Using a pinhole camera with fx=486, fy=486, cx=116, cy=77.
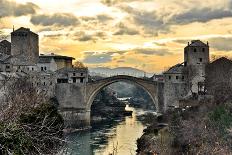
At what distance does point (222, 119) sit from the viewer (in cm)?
2661

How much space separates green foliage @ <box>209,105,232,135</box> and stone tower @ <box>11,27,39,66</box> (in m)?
32.5

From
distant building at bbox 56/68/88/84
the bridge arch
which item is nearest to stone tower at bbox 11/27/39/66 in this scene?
distant building at bbox 56/68/88/84

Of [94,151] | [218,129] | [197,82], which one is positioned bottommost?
[94,151]

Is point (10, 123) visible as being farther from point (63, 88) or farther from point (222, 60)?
point (63, 88)

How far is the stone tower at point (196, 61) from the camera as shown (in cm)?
4938

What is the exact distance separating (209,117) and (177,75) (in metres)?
21.6

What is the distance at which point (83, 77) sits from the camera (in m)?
56.9

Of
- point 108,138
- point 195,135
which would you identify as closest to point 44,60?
point 108,138

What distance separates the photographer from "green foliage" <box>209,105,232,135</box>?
2548 centimetres

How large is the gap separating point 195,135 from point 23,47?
34.9 m

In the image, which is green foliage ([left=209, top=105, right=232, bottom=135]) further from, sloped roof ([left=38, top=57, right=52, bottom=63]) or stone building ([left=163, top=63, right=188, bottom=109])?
sloped roof ([left=38, top=57, right=52, bottom=63])

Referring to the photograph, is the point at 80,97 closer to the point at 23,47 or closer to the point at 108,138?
the point at 23,47

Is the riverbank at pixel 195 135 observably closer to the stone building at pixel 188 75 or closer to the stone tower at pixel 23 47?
the stone building at pixel 188 75

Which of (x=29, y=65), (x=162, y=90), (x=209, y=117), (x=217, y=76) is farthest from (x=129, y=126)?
(x=209, y=117)
